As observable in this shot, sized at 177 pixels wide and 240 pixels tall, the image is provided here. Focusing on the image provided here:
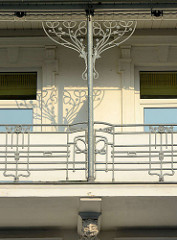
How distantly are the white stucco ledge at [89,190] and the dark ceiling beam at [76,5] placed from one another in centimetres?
296

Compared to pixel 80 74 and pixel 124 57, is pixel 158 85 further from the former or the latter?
pixel 80 74

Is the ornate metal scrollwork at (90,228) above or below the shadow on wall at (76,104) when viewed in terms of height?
below

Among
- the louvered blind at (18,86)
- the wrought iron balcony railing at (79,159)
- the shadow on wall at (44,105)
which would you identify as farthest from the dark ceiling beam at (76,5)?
the louvered blind at (18,86)

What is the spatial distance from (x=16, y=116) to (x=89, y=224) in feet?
13.2

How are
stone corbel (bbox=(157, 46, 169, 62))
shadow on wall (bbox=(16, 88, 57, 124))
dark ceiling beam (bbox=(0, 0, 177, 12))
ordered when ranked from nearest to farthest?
dark ceiling beam (bbox=(0, 0, 177, 12)) < shadow on wall (bbox=(16, 88, 57, 124)) < stone corbel (bbox=(157, 46, 169, 62))

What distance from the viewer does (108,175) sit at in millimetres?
13781

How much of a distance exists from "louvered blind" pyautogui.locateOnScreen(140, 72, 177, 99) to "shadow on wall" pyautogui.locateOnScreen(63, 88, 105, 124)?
881 millimetres

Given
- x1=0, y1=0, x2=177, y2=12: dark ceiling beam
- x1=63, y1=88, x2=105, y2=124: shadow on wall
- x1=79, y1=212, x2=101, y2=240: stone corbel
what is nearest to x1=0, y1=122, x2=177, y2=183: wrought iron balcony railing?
x1=79, y1=212, x2=101, y2=240: stone corbel

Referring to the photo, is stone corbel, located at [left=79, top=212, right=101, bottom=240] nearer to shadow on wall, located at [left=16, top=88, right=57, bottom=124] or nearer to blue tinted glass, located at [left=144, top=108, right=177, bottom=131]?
shadow on wall, located at [left=16, top=88, right=57, bottom=124]

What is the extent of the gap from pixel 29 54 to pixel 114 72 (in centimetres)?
172

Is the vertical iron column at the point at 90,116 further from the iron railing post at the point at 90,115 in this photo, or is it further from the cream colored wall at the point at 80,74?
the cream colored wall at the point at 80,74

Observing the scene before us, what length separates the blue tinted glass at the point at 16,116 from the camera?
15469 millimetres

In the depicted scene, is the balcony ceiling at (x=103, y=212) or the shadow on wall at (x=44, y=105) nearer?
the balcony ceiling at (x=103, y=212)

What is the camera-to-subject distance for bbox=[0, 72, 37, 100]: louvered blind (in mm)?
15734
